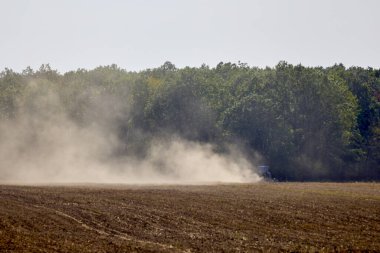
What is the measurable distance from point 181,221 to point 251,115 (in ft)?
223

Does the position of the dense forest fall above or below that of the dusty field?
above

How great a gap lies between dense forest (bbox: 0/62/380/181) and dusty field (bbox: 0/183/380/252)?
1917 inches

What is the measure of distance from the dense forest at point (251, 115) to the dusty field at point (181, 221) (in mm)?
48700

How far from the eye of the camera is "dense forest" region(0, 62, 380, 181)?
97000 mm

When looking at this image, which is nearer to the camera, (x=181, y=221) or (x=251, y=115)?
(x=181, y=221)

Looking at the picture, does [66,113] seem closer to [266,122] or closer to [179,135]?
[179,135]

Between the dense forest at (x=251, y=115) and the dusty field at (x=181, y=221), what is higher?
the dense forest at (x=251, y=115)

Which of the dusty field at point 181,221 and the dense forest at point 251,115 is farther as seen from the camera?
the dense forest at point 251,115

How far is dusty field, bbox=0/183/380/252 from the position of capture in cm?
2672

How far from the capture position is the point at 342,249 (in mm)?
26297

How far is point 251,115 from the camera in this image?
100750 mm

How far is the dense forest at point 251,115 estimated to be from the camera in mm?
97000

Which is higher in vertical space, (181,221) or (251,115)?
(251,115)

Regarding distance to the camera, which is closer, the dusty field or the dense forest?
the dusty field
